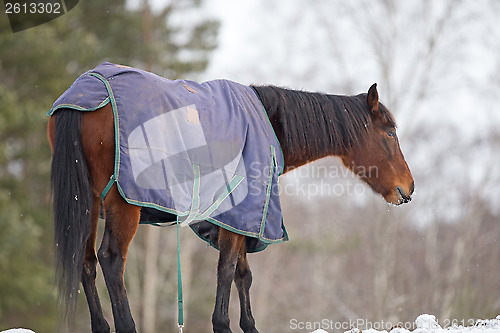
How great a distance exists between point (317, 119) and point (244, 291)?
1.75 meters

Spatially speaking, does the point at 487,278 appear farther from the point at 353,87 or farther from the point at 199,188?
the point at 199,188

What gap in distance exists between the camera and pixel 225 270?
3.99 m

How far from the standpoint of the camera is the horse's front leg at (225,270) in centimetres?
394

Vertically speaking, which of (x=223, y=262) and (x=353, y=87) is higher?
(x=353, y=87)

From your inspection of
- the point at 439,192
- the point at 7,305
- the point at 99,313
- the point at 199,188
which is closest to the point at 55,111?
the point at 199,188

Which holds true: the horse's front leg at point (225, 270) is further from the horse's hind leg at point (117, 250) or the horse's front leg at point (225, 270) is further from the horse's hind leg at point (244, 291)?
the horse's hind leg at point (117, 250)

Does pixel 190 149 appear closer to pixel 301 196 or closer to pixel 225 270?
pixel 225 270

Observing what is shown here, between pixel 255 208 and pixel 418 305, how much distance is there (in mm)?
13236

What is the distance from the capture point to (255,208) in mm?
3984

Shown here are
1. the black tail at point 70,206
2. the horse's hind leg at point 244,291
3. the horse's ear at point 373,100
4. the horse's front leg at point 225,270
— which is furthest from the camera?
the horse's ear at point 373,100

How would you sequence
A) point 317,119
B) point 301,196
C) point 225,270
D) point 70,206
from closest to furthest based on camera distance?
point 70,206, point 225,270, point 317,119, point 301,196

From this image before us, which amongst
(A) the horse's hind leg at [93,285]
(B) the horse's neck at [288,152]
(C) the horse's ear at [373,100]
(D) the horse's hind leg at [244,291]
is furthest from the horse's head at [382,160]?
(A) the horse's hind leg at [93,285]

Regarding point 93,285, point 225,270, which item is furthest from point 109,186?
point 225,270

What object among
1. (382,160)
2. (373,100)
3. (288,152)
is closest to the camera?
(288,152)
